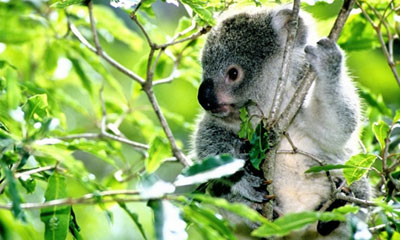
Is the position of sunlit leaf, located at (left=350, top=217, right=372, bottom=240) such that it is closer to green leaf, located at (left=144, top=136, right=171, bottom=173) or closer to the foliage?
the foliage

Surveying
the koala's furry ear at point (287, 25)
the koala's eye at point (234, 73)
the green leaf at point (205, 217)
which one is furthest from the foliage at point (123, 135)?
the koala's eye at point (234, 73)

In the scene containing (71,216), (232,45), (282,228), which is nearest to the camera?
(282,228)

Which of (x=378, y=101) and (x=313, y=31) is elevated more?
(x=313, y=31)

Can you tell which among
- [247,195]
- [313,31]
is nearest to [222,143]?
[247,195]

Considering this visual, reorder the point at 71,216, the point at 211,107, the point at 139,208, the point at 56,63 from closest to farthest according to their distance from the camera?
the point at 71,216
the point at 211,107
the point at 56,63
the point at 139,208

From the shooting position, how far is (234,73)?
4.95 metres

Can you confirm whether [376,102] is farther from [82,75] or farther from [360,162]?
[82,75]

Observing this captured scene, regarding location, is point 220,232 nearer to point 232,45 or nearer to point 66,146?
point 66,146

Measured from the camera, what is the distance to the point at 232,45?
197 inches

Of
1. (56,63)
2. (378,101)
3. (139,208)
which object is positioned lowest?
(139,208)

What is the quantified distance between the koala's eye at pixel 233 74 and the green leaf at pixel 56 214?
6.19ft

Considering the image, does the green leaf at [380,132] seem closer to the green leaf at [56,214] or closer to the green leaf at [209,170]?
the green leaf at [209,170]

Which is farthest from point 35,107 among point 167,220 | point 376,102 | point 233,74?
point 376,102

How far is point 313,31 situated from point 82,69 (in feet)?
7.17
